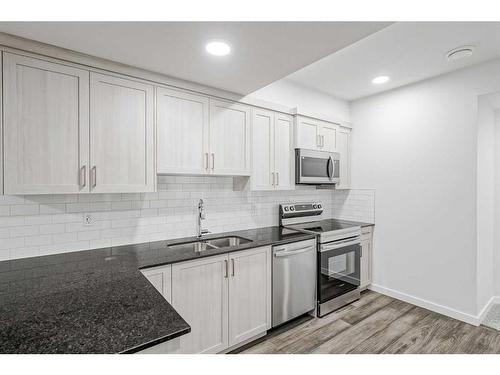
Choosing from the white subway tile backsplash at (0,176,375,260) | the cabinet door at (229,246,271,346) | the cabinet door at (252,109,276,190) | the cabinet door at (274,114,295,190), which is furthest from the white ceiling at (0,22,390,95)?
the cabinet door at (229,246,271,346)

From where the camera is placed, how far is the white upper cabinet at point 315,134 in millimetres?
3111

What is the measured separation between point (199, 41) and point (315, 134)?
2002 millimetres

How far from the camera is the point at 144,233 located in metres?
2.35

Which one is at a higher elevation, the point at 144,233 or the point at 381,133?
the point at 381,133

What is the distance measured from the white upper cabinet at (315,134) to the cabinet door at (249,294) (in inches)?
56.9

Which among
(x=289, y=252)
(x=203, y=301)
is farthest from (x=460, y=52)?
(x=203, y=301)

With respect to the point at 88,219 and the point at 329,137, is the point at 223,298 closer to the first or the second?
the point at 88,219

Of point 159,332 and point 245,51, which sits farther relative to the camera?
point 245,51

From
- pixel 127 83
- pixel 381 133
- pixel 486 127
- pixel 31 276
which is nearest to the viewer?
pixel 31 276

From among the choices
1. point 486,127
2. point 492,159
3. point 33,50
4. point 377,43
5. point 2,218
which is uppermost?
point 377,43

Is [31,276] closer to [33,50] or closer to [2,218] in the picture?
[2,218]

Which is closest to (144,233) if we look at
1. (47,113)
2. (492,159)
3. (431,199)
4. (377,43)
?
(47,113)

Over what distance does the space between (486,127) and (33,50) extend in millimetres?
4151

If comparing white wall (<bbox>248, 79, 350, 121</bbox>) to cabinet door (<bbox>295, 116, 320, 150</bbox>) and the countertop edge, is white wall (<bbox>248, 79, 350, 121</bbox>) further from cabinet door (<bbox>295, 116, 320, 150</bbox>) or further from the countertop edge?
the countertop edge
